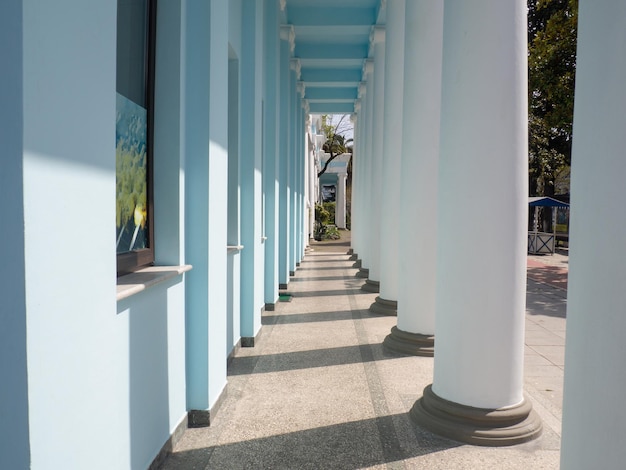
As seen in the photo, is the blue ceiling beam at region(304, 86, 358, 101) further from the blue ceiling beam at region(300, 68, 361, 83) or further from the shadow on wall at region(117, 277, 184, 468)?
the shadow on wall at region(117, 277, 184, 468)

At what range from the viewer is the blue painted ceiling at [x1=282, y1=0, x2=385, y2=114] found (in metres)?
12.1

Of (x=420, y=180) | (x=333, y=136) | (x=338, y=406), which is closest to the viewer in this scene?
(x=338, y=406)

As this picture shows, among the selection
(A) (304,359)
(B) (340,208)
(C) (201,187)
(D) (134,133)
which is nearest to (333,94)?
(A) (304,359)

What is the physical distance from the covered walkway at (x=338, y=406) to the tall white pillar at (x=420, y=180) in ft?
1.60

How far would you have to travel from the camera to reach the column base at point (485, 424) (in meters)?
3.91

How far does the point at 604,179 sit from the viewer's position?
2279 mm

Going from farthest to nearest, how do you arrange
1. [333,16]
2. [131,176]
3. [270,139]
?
[333,16]
[270,139]
[131,176]

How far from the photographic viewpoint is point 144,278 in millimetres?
3242

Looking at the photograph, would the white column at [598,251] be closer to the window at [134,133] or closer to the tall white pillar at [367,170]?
the window at [134,133]

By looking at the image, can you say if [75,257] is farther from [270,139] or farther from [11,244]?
[270,139]

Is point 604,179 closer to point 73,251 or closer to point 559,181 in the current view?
point 73,251

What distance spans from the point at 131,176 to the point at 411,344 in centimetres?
419

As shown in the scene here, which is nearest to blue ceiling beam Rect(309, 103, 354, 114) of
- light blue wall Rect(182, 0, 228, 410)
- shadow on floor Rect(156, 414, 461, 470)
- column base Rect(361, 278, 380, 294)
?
column base Rect(361, 278, 380, 294)

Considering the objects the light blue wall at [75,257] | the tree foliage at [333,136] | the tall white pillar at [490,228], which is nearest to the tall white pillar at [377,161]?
the tall white pillar at [490,228]
